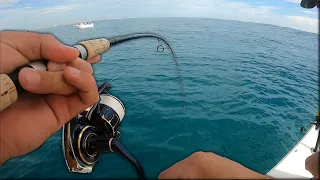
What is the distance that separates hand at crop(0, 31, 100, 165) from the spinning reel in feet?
0.97

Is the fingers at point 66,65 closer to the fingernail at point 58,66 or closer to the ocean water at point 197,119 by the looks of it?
the fingernail at point 58,66

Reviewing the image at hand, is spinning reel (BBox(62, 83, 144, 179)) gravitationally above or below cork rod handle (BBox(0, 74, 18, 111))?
below

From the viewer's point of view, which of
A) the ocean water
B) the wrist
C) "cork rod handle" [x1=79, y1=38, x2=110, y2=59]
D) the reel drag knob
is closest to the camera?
the wrist

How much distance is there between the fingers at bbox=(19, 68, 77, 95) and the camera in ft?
4.14

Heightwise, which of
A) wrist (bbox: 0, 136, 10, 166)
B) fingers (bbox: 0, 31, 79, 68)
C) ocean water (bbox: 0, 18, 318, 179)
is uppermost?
fingers (bbox: 0, 31, 79, 68)

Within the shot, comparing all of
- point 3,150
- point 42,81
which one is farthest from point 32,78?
point 3,150

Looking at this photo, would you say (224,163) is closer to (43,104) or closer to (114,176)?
(43,104)

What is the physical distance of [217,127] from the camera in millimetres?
6922

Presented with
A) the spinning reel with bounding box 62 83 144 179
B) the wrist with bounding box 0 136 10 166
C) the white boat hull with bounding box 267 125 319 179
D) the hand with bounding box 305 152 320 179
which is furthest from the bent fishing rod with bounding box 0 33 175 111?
the white boat hull with bounding box 267 125 319 179

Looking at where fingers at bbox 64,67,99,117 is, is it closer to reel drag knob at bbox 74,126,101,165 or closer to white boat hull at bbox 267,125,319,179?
reel drag knob at bbox 74,126,101,165

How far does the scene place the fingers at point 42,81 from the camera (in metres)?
1.26

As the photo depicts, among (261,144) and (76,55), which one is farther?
(261,144)

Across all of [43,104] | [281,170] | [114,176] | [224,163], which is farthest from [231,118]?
[224,163]

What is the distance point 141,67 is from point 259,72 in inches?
304
